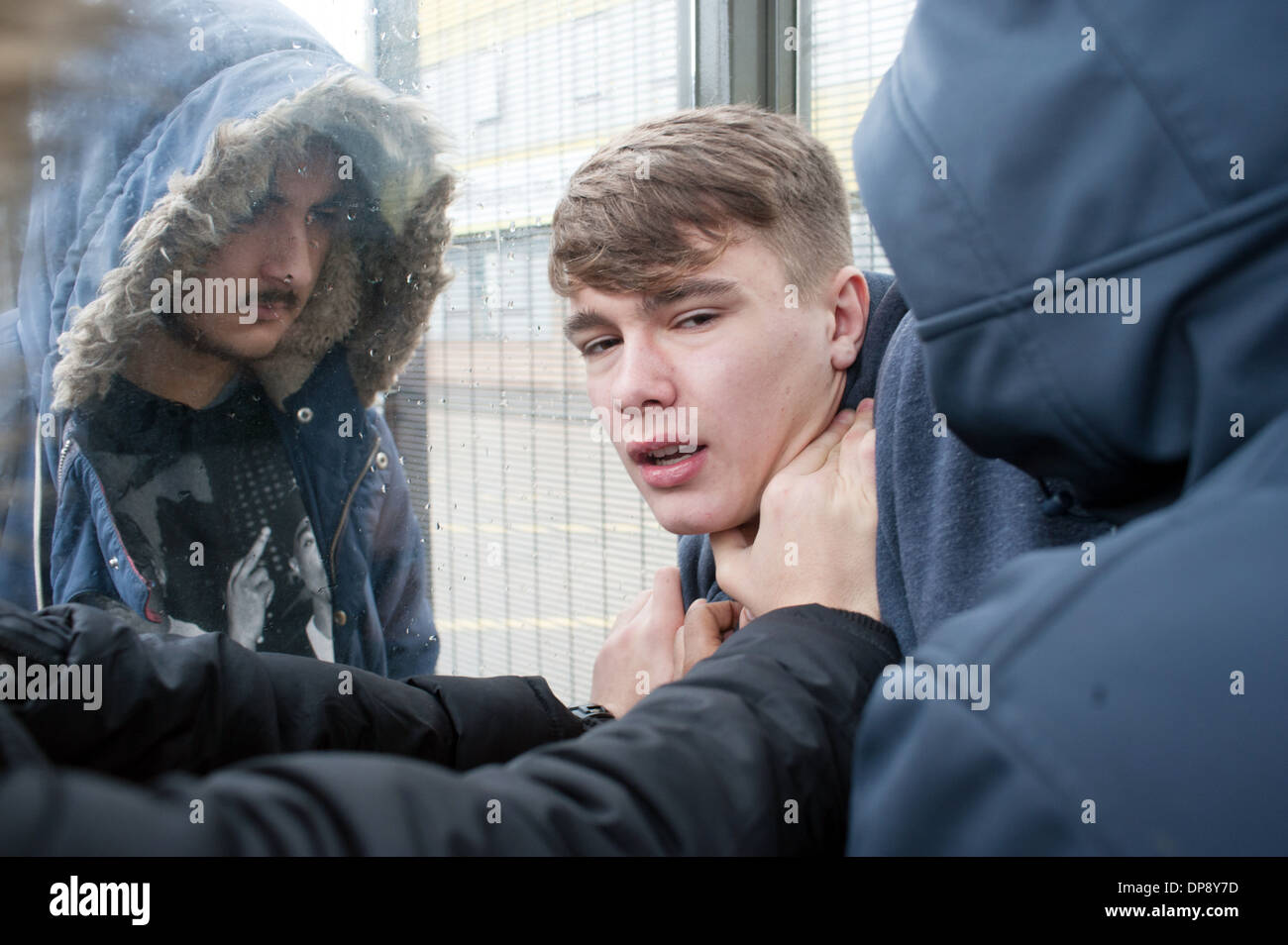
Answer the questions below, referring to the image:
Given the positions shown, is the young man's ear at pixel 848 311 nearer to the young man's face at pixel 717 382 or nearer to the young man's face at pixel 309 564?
the young man's face at pixel 717 382

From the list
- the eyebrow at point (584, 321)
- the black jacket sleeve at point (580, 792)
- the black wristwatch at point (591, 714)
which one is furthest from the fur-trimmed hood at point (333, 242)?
the black jacket sleeve at point (580, 792)

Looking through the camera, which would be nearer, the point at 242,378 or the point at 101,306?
the point at 101,306

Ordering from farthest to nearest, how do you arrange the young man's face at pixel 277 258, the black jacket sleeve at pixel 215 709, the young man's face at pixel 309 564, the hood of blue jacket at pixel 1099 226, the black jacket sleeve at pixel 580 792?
the young man's face at pixel 309 564, the young man's face at pixel 277 258, the black jacket sleeve at pixel 215 709, the hood of blue jacket at pixel 1099 226, the black jacket sleeve at pixel 580 792

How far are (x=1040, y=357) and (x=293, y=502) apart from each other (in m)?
1.11

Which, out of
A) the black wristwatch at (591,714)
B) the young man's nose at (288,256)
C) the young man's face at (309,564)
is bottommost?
the black wristwatch at (591,714)

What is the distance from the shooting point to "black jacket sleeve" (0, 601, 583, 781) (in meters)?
0.90

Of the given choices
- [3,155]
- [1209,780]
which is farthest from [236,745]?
[1209,780]

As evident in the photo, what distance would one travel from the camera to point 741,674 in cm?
72

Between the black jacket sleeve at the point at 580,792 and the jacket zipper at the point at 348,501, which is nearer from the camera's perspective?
the black jacket sleeve at the point at 580,792

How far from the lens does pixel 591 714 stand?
1.28m

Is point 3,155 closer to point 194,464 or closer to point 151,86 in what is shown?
point 151,86

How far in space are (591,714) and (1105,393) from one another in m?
0.88

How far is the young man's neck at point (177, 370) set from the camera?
1229mm

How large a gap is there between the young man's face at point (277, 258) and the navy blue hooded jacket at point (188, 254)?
0.06ft
